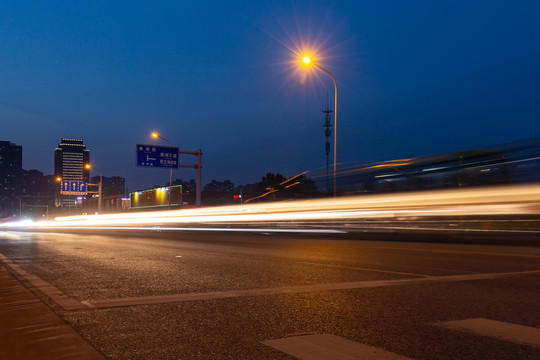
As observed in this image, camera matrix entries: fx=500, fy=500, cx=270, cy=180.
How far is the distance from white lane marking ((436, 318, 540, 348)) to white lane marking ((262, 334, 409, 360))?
1246mm

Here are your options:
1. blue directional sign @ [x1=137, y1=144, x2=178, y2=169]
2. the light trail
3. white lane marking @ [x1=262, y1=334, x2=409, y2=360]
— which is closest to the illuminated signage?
blue directional sign @ [x1=137, y1=144, x2=178, y2=169]

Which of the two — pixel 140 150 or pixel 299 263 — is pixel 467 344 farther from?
pixel 140 150

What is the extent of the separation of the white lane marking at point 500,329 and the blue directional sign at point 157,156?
3795 centimetres

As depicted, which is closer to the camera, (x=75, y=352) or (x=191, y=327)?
(x=75, y=352)

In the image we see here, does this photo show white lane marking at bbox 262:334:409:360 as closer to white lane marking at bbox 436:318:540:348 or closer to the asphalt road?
the asphalt road

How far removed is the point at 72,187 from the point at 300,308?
67162mm

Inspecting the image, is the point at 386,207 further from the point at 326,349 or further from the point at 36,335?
the point at 36,335

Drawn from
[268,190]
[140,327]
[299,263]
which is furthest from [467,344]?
[268,190]

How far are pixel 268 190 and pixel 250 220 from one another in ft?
7.47

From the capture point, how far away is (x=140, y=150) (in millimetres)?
41281

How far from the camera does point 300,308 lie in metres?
6.09

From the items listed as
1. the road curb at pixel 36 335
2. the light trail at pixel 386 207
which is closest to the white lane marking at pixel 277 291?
the road curb at pixel 36 335

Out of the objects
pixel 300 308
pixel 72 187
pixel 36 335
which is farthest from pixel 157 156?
pixel 36 335

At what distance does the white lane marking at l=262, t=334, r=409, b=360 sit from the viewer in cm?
402
